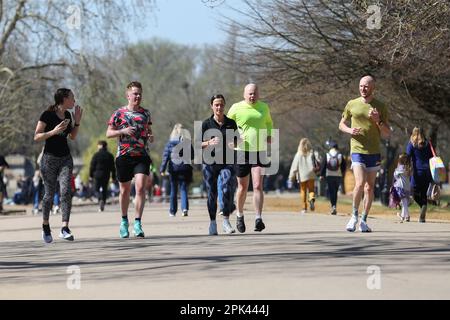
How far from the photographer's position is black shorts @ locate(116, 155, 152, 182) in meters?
14.7

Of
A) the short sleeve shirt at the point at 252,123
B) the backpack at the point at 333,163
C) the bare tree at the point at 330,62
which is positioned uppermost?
the bare tree at the point at 330,62

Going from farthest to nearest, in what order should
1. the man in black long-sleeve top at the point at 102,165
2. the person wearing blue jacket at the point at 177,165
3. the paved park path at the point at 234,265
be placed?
1. the man in black long-sleeve top at the point at 102,165
2. the person wearing blue jacket at the point at 177,165
3. the paved park path at the point at 234,265

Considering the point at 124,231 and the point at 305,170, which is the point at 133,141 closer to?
the point at 124,231

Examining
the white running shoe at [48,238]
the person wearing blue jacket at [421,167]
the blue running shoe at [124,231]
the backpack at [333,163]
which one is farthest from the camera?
the backpack at [333,163]

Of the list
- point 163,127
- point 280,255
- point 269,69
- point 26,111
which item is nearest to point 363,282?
point 280,255

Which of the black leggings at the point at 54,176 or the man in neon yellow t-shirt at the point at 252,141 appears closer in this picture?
the black leggings at the point at 54,176

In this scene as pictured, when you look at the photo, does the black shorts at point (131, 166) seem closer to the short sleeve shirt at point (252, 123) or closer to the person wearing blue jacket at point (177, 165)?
the short sleeve shirt at point (252, 123)

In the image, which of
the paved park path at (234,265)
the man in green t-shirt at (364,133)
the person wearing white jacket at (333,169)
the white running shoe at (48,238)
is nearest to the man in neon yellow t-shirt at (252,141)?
the paved park path at (234,265)

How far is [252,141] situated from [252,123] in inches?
10.2

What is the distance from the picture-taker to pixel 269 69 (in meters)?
28.8

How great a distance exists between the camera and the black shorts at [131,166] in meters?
14.7

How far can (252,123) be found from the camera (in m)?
15.7

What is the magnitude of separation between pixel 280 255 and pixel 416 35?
731cm

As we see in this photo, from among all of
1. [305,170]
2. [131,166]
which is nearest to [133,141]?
[131,166]
